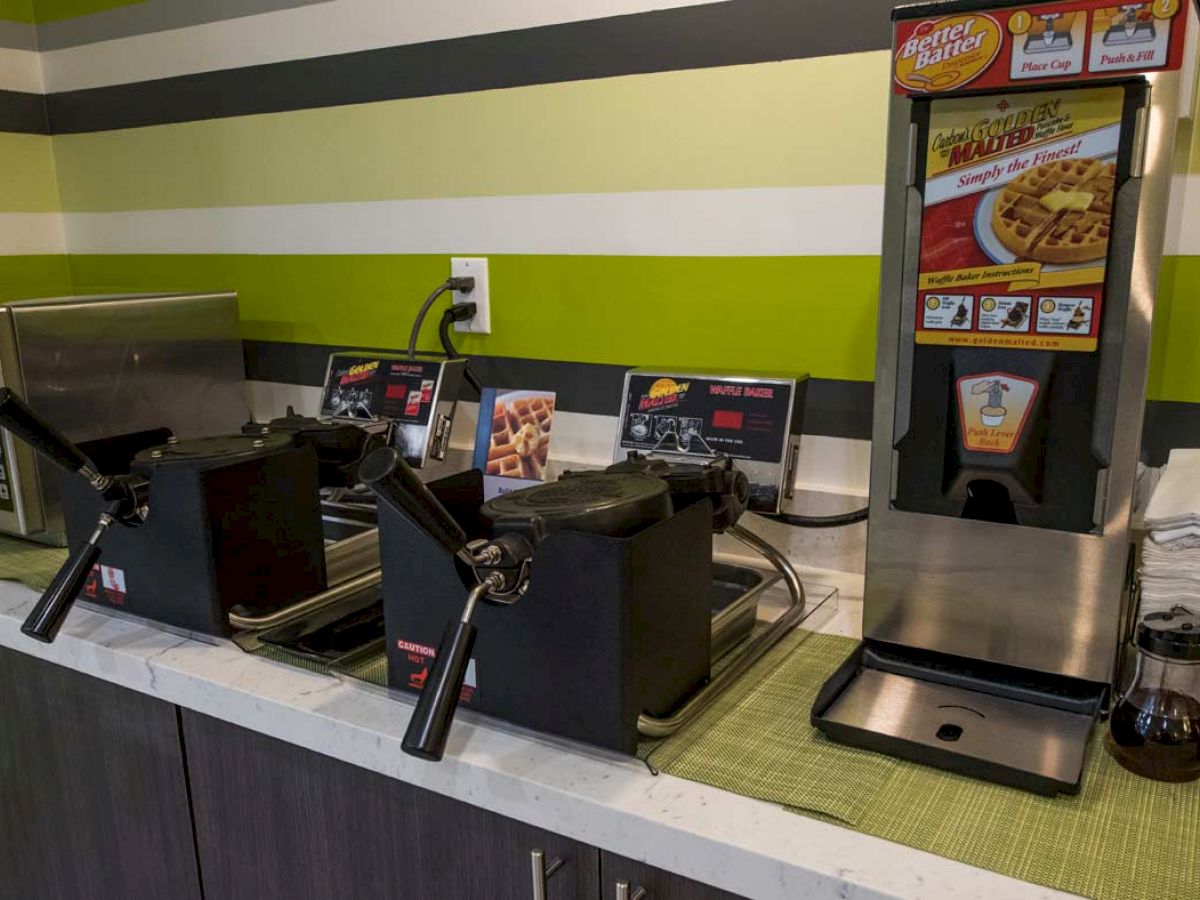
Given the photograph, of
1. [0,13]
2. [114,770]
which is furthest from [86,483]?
[0,13]

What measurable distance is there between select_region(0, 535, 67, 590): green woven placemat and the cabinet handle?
30.3 inches

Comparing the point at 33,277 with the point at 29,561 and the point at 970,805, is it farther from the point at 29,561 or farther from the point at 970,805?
the point at 970,805

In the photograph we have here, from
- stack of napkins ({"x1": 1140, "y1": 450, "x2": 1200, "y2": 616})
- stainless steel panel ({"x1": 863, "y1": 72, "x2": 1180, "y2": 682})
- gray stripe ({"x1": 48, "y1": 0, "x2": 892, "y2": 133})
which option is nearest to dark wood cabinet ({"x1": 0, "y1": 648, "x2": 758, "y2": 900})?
stainless steel panel ({"x1": 863, "y1": 72, "x2": 1180, "y2": 682})

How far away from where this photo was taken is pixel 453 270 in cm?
147

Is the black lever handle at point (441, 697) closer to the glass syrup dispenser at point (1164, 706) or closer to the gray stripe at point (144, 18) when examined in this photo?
the glass syrup dispenser at point (1164, 706)

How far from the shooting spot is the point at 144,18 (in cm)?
171

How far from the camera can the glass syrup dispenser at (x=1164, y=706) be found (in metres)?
0.75

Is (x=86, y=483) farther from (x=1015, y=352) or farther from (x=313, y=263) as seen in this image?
(x=1015, y=352)

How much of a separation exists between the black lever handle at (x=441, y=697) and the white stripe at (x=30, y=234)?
158 cm

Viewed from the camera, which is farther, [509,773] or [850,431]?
[850,431]

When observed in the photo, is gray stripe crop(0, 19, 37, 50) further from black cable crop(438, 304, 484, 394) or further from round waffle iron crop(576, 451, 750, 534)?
round waffle iron crop(576, 451, 750, 534)

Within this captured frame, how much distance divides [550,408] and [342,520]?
0.36 metres

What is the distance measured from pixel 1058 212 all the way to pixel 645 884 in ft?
2.02

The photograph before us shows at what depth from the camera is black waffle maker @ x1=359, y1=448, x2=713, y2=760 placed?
0.73 meters
